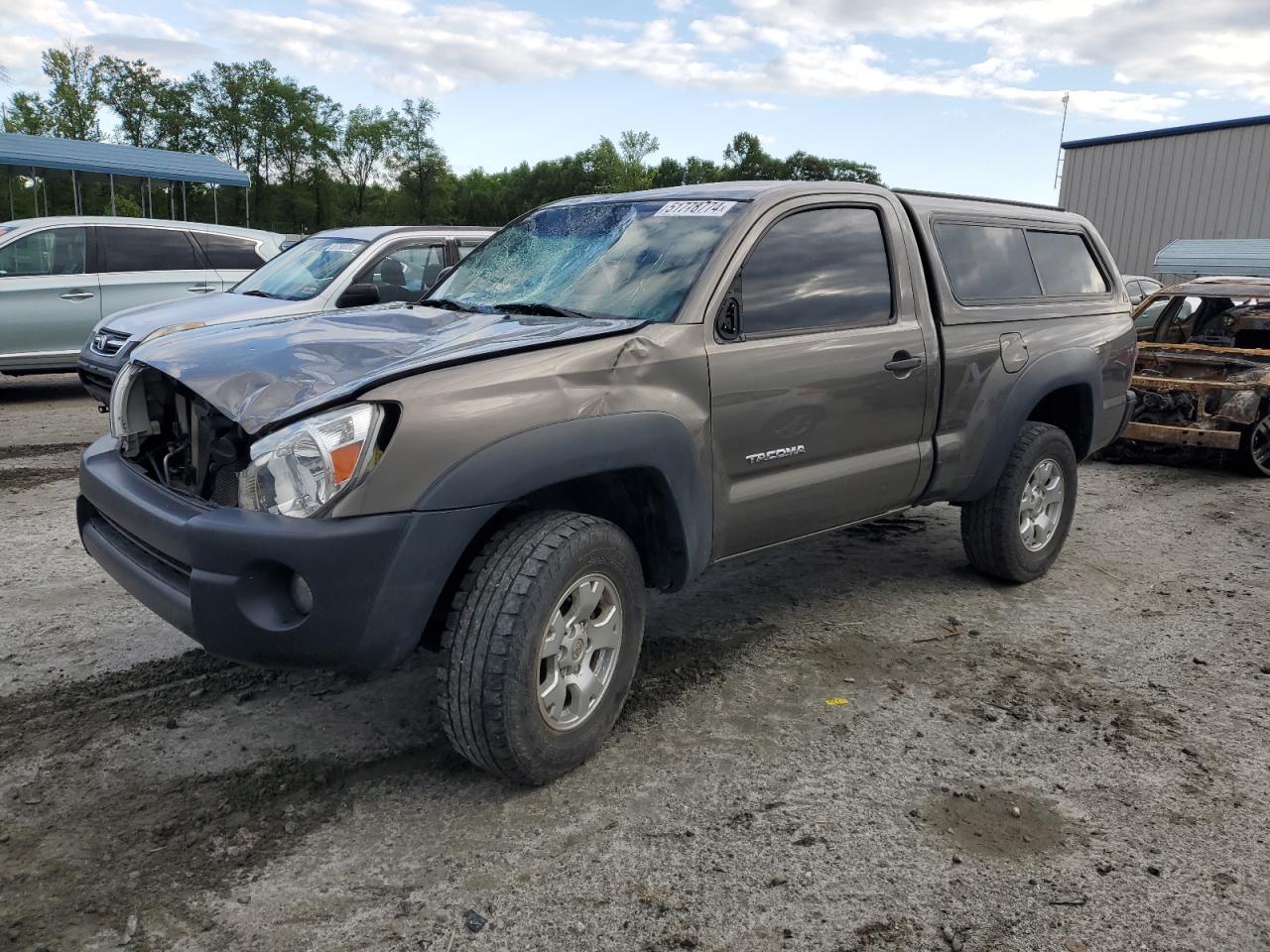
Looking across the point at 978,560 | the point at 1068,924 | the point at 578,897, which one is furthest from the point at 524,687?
the point at 978,560

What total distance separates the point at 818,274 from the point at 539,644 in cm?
188

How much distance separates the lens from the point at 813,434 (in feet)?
12.1

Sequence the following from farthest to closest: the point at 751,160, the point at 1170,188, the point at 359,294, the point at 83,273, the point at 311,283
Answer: the point at 751,160 < the point at 1170,188 < the point at 83,273 < the point at 311,283 < the point at 359,294

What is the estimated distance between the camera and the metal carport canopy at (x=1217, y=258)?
1998cm

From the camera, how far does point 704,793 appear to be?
3.00 m

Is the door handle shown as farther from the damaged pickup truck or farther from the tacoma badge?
the tacoma badge

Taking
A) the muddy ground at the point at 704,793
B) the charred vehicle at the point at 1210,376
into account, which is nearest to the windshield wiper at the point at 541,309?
the muddy ground at the point at 704,793

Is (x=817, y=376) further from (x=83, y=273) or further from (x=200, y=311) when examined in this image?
(x=83, y=273)

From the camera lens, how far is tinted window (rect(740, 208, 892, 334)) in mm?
3590

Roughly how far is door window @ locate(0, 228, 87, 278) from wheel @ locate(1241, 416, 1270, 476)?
10816 millimetres

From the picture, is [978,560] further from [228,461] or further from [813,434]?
[228,461]

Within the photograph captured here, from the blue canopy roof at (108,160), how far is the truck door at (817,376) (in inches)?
1004

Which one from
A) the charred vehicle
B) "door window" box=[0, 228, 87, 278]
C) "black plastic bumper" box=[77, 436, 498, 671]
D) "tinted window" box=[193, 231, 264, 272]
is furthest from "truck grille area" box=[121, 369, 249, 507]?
"tinted window" box=[193, 231, 264, 272]

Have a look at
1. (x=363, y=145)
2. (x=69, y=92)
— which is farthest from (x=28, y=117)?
(x=363, y=145)
